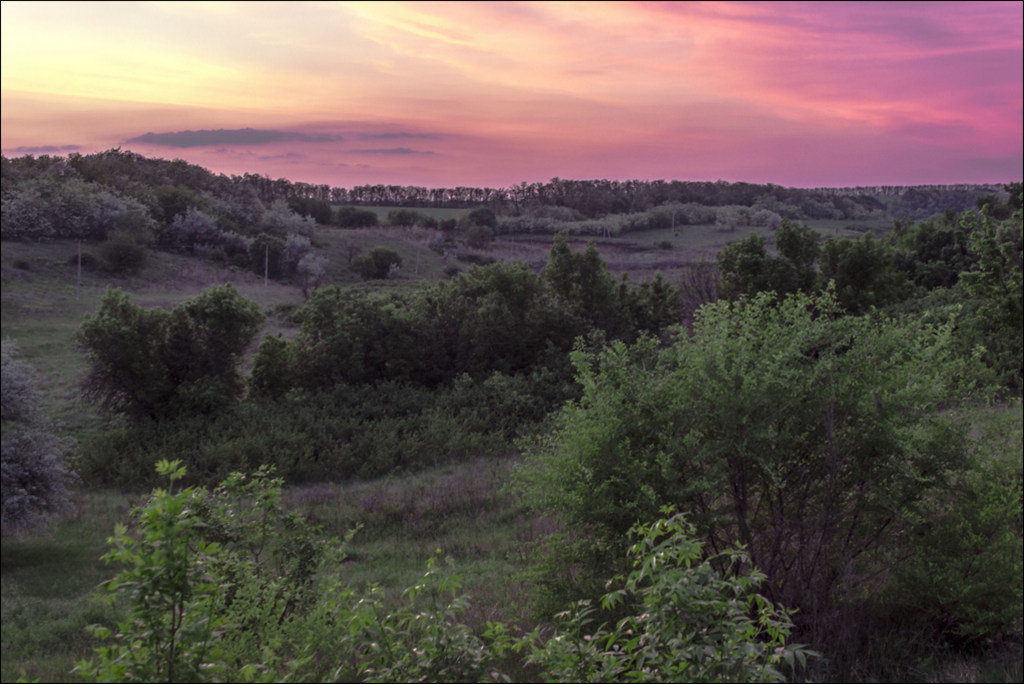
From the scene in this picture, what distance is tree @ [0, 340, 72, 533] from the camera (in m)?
11.9

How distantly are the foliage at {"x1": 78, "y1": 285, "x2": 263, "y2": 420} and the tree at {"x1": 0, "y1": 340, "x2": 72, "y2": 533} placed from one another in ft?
24.9

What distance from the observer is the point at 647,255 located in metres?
37.1

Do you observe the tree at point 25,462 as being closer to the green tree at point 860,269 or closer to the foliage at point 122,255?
the green tree at point 860,269

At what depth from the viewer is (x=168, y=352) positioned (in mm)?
21266

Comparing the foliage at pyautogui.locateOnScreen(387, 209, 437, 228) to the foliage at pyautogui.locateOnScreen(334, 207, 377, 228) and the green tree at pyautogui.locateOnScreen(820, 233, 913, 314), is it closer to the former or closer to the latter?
the foliage at pyautogui.locateOnScreen(334, 207, 377, 228)

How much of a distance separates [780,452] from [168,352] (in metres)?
19.3

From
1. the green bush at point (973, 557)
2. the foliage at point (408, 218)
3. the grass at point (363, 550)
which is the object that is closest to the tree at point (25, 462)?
the grass at point (363, 550)

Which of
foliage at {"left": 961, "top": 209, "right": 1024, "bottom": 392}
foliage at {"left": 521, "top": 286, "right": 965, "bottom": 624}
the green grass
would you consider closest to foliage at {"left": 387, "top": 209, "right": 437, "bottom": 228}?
foliage at {"left": 961, "top": 209, "right": 1024, "bottom": 392}

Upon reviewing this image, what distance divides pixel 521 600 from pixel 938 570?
4.43 metres

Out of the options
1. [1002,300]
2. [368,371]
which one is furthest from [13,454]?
[1002,300]

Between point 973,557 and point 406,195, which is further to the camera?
point 406,195

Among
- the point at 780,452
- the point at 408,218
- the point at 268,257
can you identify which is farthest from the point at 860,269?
the point at 268,257

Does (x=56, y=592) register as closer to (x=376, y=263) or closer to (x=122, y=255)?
(x=122, y=255)

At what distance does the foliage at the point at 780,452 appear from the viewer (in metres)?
6.64
